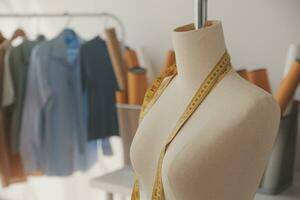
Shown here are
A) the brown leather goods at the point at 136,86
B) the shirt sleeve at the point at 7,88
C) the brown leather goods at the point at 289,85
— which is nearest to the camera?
the brown leather goods at the point at 289,85

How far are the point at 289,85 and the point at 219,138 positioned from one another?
459 mm

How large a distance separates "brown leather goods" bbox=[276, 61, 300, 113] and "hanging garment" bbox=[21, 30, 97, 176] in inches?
35.1

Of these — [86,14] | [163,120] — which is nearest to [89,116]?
[86,14]

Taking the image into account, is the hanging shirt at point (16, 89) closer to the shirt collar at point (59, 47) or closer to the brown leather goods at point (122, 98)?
the shirt collar at point (59, 47)

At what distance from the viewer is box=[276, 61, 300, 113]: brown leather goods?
98cm

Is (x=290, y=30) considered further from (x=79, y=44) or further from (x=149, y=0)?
(x=79, y=44)

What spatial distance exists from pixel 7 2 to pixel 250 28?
1390 mm

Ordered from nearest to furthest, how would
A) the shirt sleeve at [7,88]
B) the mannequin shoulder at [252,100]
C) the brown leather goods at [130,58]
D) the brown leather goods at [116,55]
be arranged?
the mannequin shoulder at [252,100]
the brown leather goods at [116,55]
the brown leather goods at [130,58]
the shirt sleeve at [7,88]

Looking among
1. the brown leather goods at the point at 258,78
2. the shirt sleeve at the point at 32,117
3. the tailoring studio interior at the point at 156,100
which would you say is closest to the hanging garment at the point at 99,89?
the tailoring studio interior at the point at 156,100

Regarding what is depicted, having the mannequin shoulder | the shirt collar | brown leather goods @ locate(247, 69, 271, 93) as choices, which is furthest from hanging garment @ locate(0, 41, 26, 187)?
the mannequin shoulder

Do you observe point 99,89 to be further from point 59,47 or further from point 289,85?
point 289,85

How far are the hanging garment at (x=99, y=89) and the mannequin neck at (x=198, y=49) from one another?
95 centimetres

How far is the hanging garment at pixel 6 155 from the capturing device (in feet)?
5.33

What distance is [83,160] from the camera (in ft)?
5.65
